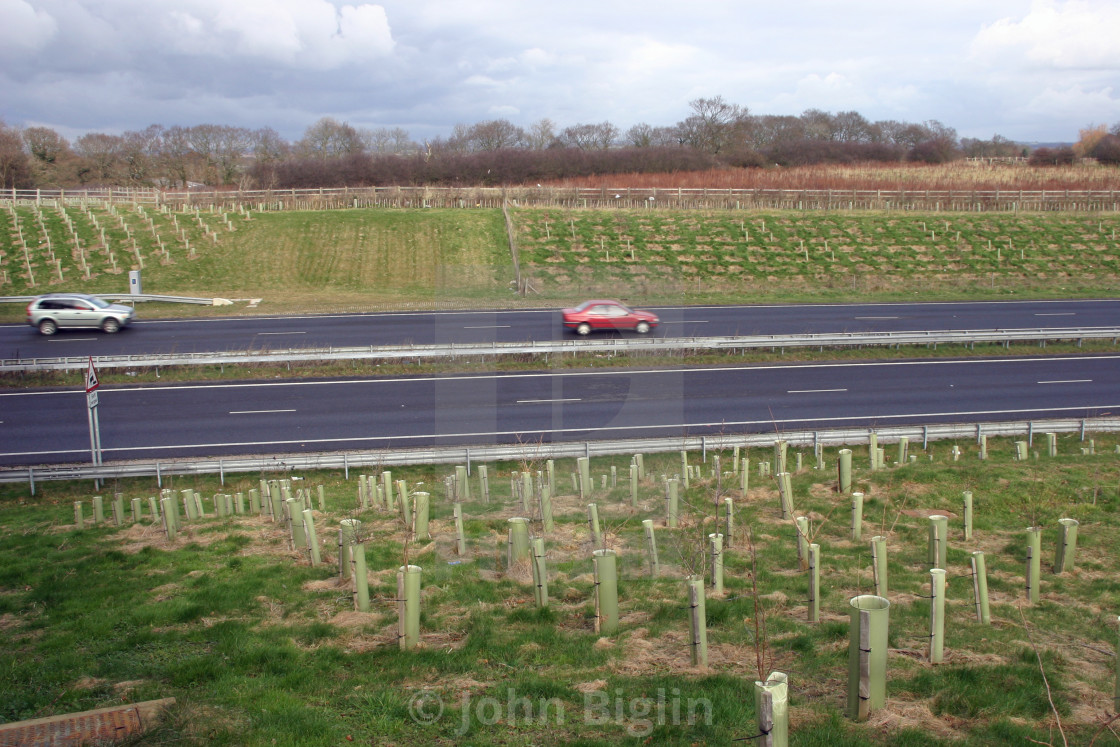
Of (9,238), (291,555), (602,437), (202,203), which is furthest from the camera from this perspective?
(202,203)

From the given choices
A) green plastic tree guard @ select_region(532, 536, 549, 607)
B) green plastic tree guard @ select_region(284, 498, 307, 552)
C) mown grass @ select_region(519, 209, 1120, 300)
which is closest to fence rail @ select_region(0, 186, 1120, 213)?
mown grass @ select_region(519, 209, 1120, 300)

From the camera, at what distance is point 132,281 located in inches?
1373

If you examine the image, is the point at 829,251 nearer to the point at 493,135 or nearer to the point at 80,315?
the point at 80,315

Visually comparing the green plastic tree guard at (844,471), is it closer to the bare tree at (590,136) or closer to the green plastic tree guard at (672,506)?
the green plastic tree guard at (672,506)

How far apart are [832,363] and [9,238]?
42141 millimetres

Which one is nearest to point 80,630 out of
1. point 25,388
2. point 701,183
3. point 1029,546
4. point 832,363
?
point 1029,546

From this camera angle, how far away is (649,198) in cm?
5169

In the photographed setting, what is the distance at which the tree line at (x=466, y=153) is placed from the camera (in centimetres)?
6631

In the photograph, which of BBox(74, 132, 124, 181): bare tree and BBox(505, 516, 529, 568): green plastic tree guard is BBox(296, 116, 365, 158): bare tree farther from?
BBox(505, 516, 529, 568): green plastic tree guard

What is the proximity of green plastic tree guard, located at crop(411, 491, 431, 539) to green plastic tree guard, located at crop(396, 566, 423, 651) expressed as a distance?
2.97 meters

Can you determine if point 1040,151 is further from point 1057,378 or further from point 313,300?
point 313,300

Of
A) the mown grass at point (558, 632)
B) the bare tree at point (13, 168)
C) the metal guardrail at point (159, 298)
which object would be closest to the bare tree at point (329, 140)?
the bare tree at point (13, 168)

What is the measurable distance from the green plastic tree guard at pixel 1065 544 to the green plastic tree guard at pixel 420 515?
7516 mm

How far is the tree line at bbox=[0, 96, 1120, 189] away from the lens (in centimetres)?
6631
